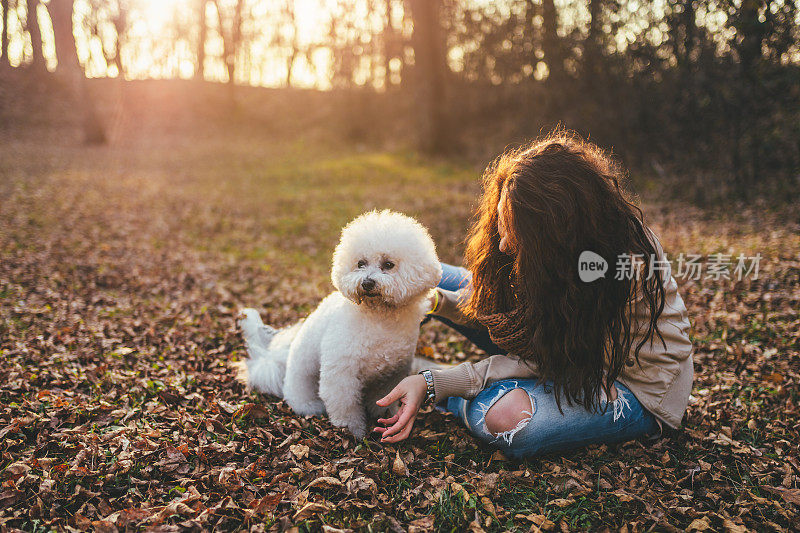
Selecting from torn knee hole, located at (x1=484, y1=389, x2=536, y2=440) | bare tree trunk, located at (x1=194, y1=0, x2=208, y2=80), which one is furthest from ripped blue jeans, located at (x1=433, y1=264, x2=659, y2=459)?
bare tree trunk, located at (x1=194, y1=0, x2=208, y2=80)

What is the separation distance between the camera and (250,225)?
397 inches

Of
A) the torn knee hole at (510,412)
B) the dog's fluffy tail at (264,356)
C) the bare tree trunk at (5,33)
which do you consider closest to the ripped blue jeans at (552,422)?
the torn knee hole at (510,412)

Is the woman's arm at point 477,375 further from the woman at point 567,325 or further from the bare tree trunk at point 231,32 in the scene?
the bare tree trunk at point 231,32

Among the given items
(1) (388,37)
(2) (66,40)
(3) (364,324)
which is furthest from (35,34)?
(3) (364,324)

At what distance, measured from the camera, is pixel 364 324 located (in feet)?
9.70

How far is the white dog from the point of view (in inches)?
110

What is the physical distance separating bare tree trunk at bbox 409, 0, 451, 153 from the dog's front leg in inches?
532

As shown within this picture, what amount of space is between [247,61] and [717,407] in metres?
40.1

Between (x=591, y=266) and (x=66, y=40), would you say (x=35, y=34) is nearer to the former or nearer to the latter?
(x=66, y=40)

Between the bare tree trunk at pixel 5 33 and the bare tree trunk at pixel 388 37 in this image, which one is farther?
the bare tree trunk at pixel 5 33

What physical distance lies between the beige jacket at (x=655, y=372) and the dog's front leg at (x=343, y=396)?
528mm

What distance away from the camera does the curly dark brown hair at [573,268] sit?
256 cm

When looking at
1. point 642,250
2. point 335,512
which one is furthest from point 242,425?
point 642,250

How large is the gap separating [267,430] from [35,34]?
91.1ft
